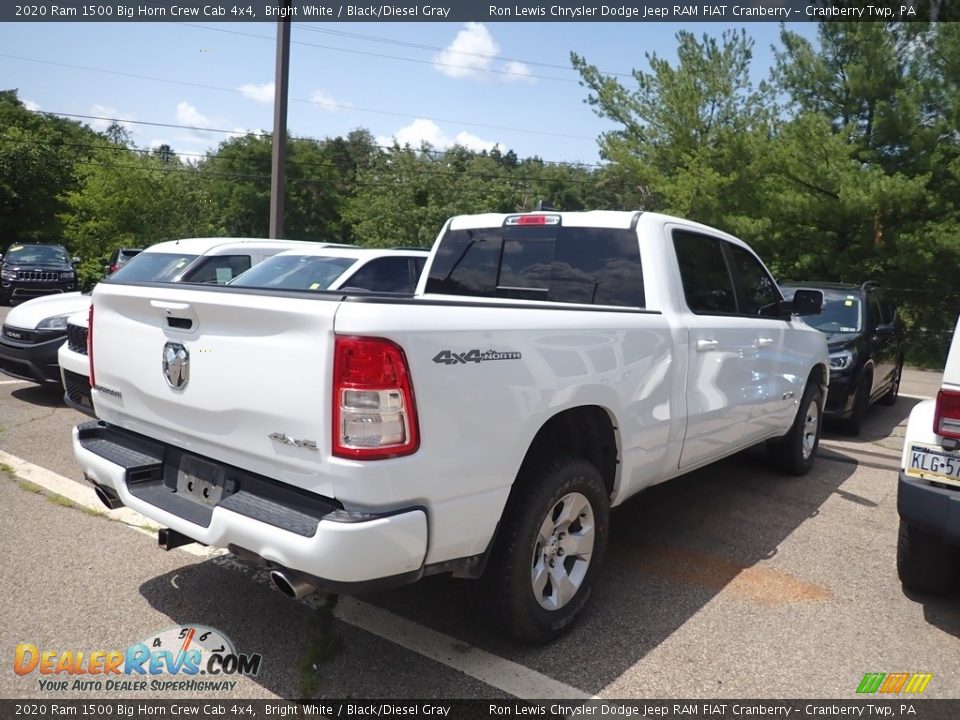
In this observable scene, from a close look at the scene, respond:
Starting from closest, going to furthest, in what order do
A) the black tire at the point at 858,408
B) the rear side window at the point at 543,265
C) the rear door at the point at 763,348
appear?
the rear side window at the point at 543,265 → the rear door at the point at 763,348 → the black tire at the point at 858,408

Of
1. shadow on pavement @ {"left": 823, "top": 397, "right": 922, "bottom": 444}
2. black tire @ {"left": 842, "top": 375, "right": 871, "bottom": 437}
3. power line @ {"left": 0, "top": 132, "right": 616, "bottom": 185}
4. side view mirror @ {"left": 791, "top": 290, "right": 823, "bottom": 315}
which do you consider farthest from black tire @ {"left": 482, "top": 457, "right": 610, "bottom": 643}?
power line @ {"left": 0, "top": 132, "right": 616, "bottom": 185}

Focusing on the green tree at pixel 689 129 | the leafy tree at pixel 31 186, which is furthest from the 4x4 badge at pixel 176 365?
the leafy tree at pixel 31 186

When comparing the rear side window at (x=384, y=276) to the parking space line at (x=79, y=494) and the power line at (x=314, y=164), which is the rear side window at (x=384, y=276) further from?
the power line at (x=314, y=164)

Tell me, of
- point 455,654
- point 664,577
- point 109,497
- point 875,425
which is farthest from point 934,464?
point 875,425

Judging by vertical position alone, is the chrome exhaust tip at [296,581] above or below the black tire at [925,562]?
above

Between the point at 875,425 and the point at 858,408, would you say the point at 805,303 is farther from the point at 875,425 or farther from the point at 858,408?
the point at 875,425

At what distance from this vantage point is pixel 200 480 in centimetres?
298

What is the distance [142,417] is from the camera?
3225mm

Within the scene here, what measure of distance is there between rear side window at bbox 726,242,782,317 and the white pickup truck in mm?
729

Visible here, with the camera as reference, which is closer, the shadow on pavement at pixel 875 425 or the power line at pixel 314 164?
the shadow on pavement at pixel 875 425

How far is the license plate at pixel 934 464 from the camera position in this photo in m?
3.40

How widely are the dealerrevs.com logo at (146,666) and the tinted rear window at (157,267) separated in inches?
235

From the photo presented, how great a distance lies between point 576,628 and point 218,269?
6786mm

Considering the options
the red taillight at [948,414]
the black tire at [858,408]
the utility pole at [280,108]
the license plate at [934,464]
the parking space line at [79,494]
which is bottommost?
the parking space line at [79,494]
